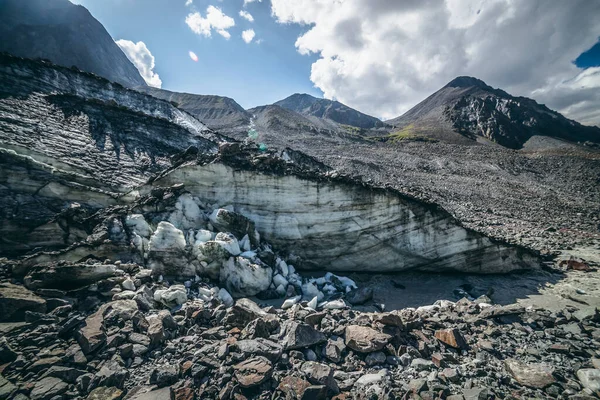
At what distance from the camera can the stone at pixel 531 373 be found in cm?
541

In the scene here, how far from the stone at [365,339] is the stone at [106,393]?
4.96 m

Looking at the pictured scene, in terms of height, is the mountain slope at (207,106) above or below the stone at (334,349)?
above

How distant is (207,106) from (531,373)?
418ft

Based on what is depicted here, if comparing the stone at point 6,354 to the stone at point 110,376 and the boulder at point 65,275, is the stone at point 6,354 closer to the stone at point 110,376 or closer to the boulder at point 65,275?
the stone at point 110,376

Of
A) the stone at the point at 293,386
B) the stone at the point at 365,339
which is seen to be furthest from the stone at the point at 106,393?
the stone at the point at 365,339

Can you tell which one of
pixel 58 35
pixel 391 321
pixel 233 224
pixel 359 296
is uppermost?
pixel 58 35

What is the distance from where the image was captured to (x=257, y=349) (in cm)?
569

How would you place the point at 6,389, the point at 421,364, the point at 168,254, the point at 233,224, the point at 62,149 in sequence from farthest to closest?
the point at 62,149
the point at 233,224
the point at 168,254
the point at 421,364
the point at 6,389

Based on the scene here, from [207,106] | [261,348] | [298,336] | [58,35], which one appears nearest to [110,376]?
[261,348]

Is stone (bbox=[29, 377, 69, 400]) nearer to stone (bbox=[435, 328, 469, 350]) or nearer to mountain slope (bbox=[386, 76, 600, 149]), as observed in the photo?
stone (bbox=[435, 328, 469, 350])

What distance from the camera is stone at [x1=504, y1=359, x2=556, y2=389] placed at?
5.41 m

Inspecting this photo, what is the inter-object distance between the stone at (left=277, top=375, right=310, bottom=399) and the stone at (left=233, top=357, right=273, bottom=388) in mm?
338

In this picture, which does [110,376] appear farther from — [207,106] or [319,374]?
[207,106]

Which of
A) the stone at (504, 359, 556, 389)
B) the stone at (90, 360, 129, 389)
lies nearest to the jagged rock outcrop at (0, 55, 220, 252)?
the stone at (90, 360, 129, 389)
